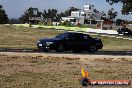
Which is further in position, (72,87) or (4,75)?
(4,75)

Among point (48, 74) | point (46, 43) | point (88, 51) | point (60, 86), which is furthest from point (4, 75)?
point (88, 51)

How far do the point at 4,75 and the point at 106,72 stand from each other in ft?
13.4

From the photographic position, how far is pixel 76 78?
13.4m

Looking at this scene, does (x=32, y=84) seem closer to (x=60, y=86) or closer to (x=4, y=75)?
(x=60, y=86)

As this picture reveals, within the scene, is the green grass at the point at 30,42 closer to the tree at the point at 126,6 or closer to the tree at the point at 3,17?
the tree at the point at 126,6

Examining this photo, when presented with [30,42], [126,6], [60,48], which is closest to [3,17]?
[126,6]

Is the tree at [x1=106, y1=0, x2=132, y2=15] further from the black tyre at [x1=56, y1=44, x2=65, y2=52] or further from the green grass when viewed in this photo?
the black tyre at [x1=56, y1=44, x2=65, y2=52]

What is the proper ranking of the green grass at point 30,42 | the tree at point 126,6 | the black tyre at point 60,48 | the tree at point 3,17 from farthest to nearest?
the tree at point 3,17
the tree at point 126,6
the green grass at point 30,42
the black tyre at point 60,48

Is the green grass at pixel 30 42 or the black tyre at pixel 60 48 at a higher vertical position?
the black tyre at pixel 60 48

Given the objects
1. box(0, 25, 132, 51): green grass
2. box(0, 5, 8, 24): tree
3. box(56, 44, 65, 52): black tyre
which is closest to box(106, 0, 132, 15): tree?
box(0, 25, 132, 51): green grass

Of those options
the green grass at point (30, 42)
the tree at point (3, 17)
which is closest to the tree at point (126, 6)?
the green grass at point (30, 42)

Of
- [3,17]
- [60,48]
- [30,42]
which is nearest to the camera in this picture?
[60,48]

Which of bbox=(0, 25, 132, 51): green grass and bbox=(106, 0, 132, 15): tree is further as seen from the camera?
bbox=(106, 0, 132, 15): tree

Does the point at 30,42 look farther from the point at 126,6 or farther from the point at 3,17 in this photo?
the point at 3,17
